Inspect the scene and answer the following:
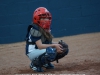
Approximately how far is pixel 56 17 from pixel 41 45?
5349 mm

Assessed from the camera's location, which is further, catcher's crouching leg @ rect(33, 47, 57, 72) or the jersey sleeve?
the jersey sleeve

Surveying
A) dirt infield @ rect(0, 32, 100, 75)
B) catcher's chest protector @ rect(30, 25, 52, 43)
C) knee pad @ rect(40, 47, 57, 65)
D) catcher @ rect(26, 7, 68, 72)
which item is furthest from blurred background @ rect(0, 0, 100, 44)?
knee pad @ rect(40, 47, 57, 65)

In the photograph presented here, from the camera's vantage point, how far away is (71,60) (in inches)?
236

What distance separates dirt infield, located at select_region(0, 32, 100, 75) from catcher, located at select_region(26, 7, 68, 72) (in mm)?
198

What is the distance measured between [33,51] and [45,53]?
26 cm

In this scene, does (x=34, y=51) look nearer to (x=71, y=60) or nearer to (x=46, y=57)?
(x=46, y=57)

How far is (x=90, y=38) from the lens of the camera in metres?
9.11

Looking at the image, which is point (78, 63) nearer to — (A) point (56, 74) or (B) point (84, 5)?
(A) point (56, 74)

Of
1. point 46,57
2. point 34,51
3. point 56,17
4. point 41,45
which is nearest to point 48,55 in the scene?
point 46,57

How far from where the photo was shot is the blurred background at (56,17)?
9.67 m

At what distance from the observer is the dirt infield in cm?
489

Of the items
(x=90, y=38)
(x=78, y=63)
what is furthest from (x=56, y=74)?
(x=90, y=38)

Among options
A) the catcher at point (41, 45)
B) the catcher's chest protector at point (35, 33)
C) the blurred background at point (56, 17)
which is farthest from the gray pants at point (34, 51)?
the blurred background at point (56, 17)

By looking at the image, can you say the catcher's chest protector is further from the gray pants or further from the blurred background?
the blurred background
